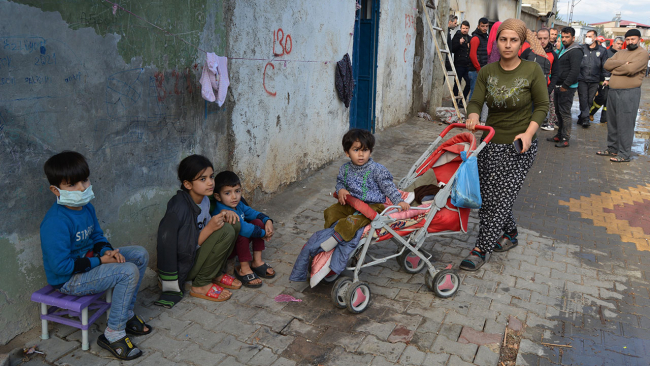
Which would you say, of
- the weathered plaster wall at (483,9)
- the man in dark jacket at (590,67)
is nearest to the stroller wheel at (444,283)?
the man in dark jacket at (590,67)

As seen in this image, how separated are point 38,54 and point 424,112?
9.96m

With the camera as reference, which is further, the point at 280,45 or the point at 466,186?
the point at 280,45

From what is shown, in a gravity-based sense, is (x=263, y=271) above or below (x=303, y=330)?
above

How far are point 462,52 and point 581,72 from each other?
270 cm

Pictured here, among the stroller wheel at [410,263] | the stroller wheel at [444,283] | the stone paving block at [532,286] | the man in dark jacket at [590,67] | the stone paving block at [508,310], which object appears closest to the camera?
the stone paving block at [508,310]

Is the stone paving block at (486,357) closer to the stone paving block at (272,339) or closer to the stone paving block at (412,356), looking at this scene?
the stone paving block at (412,356)

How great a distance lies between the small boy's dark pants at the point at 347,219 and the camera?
3549 millimetres

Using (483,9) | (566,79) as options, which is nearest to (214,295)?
(566,79)

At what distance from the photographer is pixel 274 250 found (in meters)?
4.81

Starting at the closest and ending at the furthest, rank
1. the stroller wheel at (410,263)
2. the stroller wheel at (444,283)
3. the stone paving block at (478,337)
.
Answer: the stone paving block at (478,337), the stroller wheel at (444,283), the stroller wheel at (410,263)

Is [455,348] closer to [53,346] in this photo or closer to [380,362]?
[380,362]

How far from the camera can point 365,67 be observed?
907 centimetres

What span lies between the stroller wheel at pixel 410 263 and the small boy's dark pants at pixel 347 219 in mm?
730

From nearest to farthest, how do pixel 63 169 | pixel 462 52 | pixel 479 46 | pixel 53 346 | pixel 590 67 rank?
pixel 63 169 < pixel 53 346 < pixel 479 46 < pixel 590 67 < pixel 462 52
